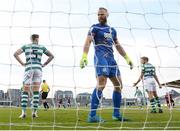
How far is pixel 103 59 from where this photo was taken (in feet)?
24.9

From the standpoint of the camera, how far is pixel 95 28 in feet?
25.6

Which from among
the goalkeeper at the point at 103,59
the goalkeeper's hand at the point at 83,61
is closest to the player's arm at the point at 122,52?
the goalkeeper at the point at 103,59

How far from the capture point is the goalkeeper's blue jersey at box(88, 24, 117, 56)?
25.4ft

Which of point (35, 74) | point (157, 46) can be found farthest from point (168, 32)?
point (35, 74)

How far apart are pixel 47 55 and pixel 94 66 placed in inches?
77.9

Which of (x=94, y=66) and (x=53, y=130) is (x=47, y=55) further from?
(x=53, y=130)

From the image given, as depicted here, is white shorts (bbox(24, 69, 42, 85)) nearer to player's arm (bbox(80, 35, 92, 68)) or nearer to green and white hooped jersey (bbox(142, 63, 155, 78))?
player's arm (bbox(80, 35, 92, 68))

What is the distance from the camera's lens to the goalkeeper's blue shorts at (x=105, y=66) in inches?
297

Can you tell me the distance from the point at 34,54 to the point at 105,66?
6.99 feet

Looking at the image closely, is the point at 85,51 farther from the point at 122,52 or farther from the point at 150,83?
the point at 150,83

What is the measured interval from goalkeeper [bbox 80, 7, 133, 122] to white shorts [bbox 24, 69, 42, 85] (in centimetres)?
180

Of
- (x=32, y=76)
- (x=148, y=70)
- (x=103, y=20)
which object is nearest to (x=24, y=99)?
(x=32, y=76)

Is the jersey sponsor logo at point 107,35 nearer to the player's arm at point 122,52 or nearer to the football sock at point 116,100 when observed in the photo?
the player's arm at point 122,52

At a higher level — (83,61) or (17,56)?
(17,56)
